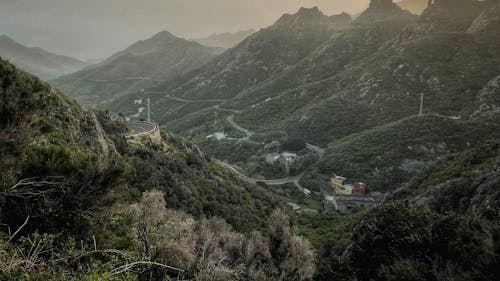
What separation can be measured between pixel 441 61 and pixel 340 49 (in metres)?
39.9

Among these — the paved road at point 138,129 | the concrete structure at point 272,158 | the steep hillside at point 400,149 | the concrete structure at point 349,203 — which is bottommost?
the concrete structure at point 349,203

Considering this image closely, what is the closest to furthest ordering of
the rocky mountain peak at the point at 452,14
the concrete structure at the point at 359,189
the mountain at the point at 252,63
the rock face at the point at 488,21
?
1. the concrete structure at the point at 359,189
2. the rock face at the point at 488,21
3. the rocky mountain peak at the point at 452,14
4. the mountain at the point at 252,63

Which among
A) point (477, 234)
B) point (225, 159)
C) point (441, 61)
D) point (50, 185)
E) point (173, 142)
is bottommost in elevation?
point (225, 159)

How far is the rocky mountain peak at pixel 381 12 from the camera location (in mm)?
132500

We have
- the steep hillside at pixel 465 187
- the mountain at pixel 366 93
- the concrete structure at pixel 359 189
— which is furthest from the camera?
the mountain at pixel 366 93

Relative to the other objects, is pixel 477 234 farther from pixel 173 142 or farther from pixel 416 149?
pixel 416 149

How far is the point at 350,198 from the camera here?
46.1 metres

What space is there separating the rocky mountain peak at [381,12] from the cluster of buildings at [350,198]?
9975cm

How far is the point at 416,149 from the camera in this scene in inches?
2062

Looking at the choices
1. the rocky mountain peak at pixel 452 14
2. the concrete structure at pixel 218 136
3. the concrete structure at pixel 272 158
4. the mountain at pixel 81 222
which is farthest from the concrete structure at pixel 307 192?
the rocky mountain peak at pixel 452 14

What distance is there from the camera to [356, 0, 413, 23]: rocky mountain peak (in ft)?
435

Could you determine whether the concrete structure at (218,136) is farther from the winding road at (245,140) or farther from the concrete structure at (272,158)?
the concrete structure at (272,158)

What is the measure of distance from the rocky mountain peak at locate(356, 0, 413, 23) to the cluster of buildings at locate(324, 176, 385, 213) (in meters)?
99.8

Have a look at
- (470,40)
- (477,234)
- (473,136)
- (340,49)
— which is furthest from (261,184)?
(340,49)
